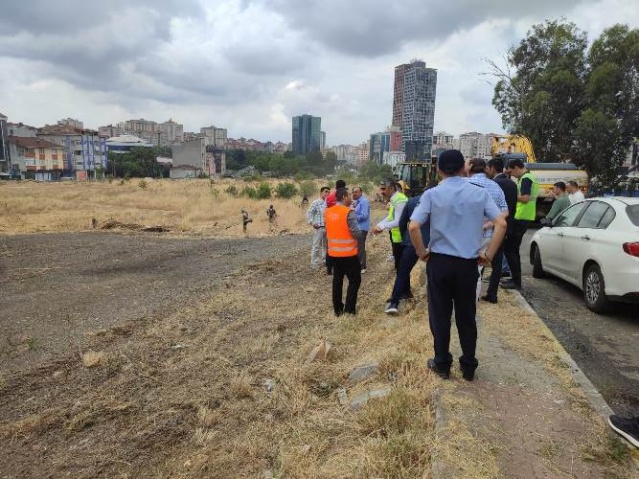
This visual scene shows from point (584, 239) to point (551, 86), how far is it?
69.0 feet

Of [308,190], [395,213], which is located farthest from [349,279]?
[308,190]

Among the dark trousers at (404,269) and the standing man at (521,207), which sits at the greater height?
the standing man at (521,207)

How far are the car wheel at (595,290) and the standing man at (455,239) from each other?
123 inches

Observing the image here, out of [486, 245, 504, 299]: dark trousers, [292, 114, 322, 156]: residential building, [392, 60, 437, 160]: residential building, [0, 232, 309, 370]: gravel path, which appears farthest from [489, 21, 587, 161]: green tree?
[292, 114, 322, 156]: residential building

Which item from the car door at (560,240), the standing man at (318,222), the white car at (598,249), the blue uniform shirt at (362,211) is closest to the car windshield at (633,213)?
the white car at (598,249)

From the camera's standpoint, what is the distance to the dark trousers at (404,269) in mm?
5818

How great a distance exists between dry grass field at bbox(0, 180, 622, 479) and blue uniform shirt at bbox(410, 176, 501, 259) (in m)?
1.06

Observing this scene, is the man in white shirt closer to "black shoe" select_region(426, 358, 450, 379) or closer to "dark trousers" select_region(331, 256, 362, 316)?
"dark trousers" select_region(331, 256, 362, 316)

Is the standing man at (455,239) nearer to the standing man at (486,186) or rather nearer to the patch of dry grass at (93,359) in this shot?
the standing man at (486,186)

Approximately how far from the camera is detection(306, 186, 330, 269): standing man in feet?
31.4

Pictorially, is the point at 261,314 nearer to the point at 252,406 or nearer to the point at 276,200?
the point at 252,406

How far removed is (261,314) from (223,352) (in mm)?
1638

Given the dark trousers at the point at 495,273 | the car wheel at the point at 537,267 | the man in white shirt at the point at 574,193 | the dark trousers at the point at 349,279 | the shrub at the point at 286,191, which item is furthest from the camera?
the shrub at the point at 286,191

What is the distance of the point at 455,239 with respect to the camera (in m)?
3.42
